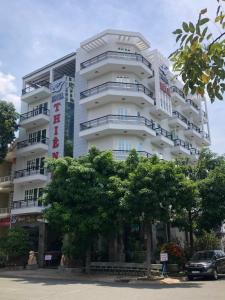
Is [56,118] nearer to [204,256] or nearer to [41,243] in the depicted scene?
[41,243]

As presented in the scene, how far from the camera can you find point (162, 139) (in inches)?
1270

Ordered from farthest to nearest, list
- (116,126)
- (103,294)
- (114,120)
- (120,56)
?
(120,56)
(114,120)
(116,126)
(103,294)

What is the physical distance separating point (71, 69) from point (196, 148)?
16476 mm

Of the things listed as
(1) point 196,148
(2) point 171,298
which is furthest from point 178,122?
(2) point 171,298

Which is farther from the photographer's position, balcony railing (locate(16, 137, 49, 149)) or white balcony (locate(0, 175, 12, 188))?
white balcony (locate(0, 175, 12, 188))

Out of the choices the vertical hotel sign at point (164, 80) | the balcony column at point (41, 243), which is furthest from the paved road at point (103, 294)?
the vertical hotel sign at point (164, 80)

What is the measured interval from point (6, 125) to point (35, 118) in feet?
8.83

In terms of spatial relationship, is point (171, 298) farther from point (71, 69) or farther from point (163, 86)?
point (71, 69)

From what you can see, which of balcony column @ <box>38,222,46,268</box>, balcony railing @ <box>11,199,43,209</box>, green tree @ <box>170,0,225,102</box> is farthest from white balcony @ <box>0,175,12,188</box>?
green tree @ <box>170,0,225,102</box>

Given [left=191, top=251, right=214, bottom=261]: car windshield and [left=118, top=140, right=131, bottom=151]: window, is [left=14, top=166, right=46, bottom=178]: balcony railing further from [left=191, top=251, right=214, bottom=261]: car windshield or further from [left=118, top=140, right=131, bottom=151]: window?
[left=191, top=251, right=214, bottom=261]: car windshield

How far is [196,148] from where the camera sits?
138 ft

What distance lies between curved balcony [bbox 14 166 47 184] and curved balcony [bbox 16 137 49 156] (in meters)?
1.56

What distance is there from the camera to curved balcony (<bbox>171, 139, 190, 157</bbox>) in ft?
115

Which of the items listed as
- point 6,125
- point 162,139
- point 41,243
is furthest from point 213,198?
point 6,125
